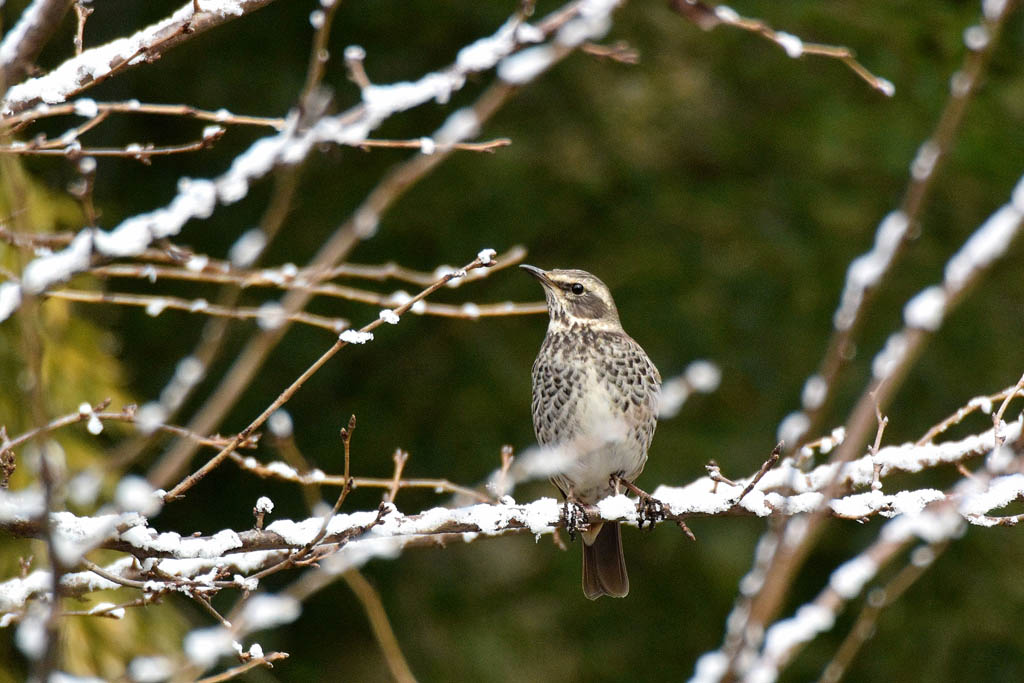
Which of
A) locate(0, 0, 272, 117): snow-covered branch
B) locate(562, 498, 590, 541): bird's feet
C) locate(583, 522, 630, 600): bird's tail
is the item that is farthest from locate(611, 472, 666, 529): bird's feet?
locate(0, 0, 272, 117): snow-covered branch

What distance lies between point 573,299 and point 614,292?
4.30ft

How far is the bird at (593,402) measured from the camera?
3.56 metres

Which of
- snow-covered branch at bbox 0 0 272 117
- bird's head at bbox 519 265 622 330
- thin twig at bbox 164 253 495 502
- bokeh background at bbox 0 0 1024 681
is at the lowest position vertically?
bokeh background at bbox 0 0 1024 681

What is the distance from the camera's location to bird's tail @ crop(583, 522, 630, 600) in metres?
3.62

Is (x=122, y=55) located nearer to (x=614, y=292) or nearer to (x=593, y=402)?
(x=593, y=402)

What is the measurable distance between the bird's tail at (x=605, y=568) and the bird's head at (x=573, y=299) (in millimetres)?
Answer: 651

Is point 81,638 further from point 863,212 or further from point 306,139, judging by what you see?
point 863,212

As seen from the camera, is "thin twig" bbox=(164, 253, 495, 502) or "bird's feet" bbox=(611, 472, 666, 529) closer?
"thin twig" bbox=(164, 253, 495, 502)

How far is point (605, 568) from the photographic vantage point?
12.0 ft

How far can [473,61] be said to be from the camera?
5.40ft

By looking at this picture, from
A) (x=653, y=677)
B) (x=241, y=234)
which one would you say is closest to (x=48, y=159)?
(x=241, y=234)

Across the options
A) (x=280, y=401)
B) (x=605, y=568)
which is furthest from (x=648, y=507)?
(x=280, y=401)

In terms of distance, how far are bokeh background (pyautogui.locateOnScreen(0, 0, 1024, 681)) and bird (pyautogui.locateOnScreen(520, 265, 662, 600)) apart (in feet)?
3.78

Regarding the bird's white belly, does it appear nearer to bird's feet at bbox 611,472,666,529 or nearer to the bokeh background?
bird's feet at bbox 611,472,666,529
